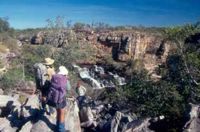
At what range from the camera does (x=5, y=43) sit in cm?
6631

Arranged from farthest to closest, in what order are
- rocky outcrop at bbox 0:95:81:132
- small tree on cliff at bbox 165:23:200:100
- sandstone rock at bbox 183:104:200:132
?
small tree on cliff at bbox 165:23:200:100 < rocky outcrop at bbox 0:95:81:132 < sandstone rock at bbox 183:104:200:132

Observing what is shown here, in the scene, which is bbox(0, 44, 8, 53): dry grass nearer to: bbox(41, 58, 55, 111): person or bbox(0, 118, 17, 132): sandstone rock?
bbox(0, 118, 17, 132): sandstone rock

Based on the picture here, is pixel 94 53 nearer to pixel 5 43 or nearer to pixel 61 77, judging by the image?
pixel 5 43

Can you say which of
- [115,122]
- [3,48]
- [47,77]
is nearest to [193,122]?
[115,122]

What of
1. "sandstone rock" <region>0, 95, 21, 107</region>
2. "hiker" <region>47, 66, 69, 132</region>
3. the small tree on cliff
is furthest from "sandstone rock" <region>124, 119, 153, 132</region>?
"sandstone rock" <region>0, 95, 21, 107</region>

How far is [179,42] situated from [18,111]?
11421 millimetres

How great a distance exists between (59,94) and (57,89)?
169mm

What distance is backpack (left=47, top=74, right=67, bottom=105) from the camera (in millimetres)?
12250

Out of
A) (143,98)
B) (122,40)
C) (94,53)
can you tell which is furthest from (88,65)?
(143,98)

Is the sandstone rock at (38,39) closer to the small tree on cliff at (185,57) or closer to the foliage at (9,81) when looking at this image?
the foliage at (9,81)

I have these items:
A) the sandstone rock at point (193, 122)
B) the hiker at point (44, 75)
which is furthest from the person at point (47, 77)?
the sandstone rock at point (193, 122)

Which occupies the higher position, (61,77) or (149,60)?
(61,77)

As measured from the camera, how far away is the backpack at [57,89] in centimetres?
1225

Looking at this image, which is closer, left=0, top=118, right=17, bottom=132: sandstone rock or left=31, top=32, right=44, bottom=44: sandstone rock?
left=0, top=118, right=17, bottom=132: sandstone rock
